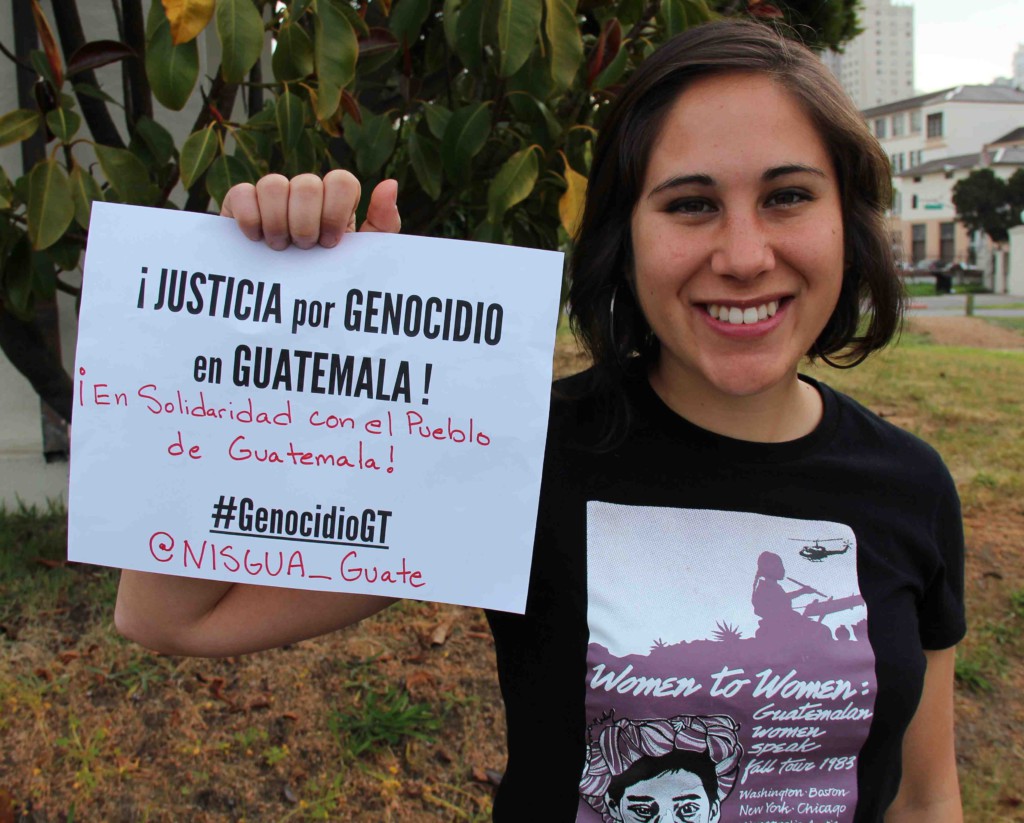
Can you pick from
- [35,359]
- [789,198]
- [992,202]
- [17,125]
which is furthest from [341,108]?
[992,202]

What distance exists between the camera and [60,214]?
1905 millimetres

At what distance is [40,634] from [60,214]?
1635 millimetres

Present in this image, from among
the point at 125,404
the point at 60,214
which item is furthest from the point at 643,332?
the point at 60,214

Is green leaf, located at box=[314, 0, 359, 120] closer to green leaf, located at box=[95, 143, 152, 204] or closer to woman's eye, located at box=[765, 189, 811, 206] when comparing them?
green leaf, located at box=[95, 143, 152, 204]

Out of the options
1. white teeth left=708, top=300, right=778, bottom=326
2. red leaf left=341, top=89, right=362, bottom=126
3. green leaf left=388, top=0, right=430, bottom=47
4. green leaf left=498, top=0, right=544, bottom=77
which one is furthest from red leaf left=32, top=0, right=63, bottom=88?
white teeth left=708, top=300, right=778, bottom=326

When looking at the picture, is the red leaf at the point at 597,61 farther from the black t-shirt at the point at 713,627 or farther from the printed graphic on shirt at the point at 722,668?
the printed graphic on shirt at the point at 722,668

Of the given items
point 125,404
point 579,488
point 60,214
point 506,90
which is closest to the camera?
point 125,404

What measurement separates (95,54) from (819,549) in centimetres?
191

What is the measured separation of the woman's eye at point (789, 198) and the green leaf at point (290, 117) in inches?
42.4

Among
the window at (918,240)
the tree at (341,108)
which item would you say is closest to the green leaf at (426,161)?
the tree at (341,108)

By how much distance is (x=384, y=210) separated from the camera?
1227mm

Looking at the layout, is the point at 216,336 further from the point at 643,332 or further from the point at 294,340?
the point at 643,332

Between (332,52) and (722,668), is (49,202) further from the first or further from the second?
(722,668)

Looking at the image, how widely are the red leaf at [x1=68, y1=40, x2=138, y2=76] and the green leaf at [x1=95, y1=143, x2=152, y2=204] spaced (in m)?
0.20
